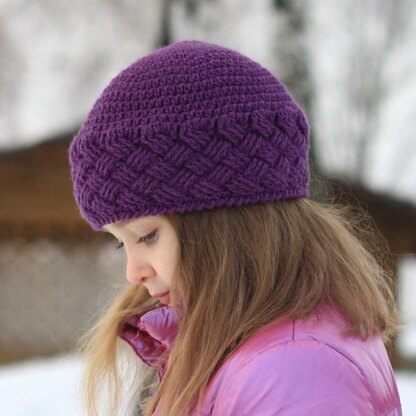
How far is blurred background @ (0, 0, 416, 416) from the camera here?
14.2 feet

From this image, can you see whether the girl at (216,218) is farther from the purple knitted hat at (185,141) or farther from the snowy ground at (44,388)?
the snowy ground at (44,388)

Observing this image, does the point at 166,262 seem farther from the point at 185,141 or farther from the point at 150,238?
the point at 185,141

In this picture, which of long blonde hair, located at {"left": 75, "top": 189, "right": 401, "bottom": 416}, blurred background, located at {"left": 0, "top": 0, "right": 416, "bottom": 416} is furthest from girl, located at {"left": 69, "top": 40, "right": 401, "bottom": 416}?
blurred background, located at {"left": 0, "top": 0, "right": 416, "bottom": 416}

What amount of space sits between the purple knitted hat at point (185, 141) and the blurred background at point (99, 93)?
3067 mm

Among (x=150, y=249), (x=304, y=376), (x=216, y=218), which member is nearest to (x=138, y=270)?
(x=150, y=249)

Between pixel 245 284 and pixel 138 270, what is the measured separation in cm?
21

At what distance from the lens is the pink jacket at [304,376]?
3.17 feet

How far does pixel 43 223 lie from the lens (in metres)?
4.57

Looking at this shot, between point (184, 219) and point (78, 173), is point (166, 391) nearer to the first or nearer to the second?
point (184, 219)

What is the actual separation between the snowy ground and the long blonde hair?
2370 mm

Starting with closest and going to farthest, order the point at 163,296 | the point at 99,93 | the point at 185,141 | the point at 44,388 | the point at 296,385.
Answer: the point at 296,385
the point at 185,141
the point at 163,296
the point at 44,388
the point at 99,93

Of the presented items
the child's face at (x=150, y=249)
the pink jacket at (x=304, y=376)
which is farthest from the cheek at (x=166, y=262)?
the pink jacket at (x=304, y=376)

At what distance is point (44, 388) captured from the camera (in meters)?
3.99

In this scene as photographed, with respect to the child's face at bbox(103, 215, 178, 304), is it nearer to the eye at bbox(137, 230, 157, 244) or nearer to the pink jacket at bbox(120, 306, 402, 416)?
the eye at bbox(137, 230, 157, 244)
